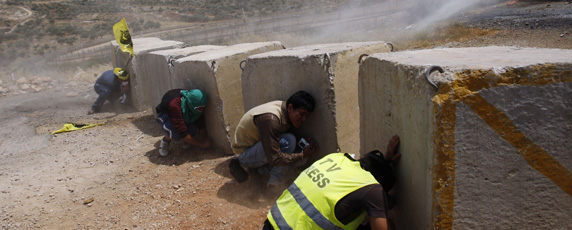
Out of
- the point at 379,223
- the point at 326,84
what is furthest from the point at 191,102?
the point at 379,223

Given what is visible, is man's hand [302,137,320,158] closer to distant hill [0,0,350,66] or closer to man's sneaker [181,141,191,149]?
man's sneaker [181,141,191,149]

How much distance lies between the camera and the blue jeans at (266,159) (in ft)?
11.8

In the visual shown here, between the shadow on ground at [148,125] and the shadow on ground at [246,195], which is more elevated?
the shadow on ground at [148,125]

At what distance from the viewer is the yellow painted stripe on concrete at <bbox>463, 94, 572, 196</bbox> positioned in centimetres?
184

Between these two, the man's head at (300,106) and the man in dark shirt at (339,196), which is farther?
the man's head at (300,106)

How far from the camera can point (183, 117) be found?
484 cm

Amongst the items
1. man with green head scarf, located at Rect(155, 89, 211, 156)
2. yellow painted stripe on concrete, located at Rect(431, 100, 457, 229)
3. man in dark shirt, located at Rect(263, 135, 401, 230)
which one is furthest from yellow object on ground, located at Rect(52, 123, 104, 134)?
yellow painted stripe on concrete, located at Rect(431, 100, 457, 229)

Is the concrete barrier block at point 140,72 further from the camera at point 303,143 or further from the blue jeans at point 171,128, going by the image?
the camera at point 303,143

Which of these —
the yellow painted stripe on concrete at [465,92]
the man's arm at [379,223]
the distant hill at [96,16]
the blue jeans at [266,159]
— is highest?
the distant hill at [96,16]

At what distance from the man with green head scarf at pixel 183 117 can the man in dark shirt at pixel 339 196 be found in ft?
8.79

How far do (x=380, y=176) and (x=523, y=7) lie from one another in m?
16.6

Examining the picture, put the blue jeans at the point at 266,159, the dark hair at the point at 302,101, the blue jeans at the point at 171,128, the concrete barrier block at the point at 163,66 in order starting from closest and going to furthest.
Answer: the dark hair at the point at 302,101 → the blue jeans at the point at 266,159 → the blue jeans at the point at 171,128 → the concrete barrier block at the point at 163,66

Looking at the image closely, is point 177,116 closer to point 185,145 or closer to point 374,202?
point 185,145

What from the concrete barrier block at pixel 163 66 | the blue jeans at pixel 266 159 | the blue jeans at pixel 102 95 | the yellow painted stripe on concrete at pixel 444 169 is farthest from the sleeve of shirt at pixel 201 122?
the blue jeans at pixel 102 95
